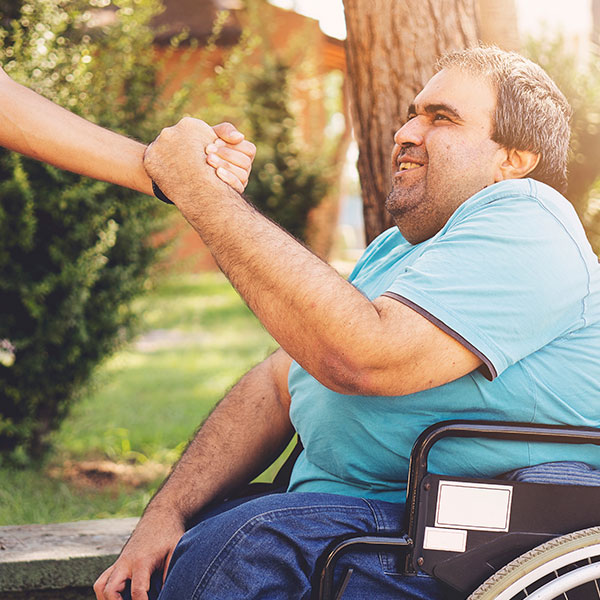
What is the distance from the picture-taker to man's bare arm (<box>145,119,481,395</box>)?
1.69 metres

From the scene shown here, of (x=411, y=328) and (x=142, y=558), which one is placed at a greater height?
(x=411, y=328)

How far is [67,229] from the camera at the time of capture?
14.3 ft

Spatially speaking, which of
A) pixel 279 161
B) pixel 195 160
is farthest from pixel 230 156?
pixel 279 161

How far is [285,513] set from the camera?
178cm

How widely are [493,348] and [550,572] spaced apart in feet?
1.54

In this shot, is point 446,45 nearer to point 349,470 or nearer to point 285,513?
point 349,470

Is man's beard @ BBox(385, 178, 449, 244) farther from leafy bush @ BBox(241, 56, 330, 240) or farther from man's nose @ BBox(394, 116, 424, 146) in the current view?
leafy bush @ BBox(241, 56, 330, 240)

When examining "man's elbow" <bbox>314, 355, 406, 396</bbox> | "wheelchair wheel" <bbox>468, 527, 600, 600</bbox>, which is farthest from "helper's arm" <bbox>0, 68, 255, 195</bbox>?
"wheelchair wheel" <bbox>468, 527, 600, 600</bbox>

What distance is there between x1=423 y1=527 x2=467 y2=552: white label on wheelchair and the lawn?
6.83 feet

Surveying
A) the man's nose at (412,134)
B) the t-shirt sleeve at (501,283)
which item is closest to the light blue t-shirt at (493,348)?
the t-shirt sleeve at (501,283)

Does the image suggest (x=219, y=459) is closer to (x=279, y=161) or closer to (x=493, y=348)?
(x=493, y=348)

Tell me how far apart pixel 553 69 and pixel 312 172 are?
27.7ft

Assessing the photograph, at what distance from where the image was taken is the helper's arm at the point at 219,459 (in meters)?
2.15

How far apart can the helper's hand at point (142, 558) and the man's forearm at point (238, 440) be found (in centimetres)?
11
